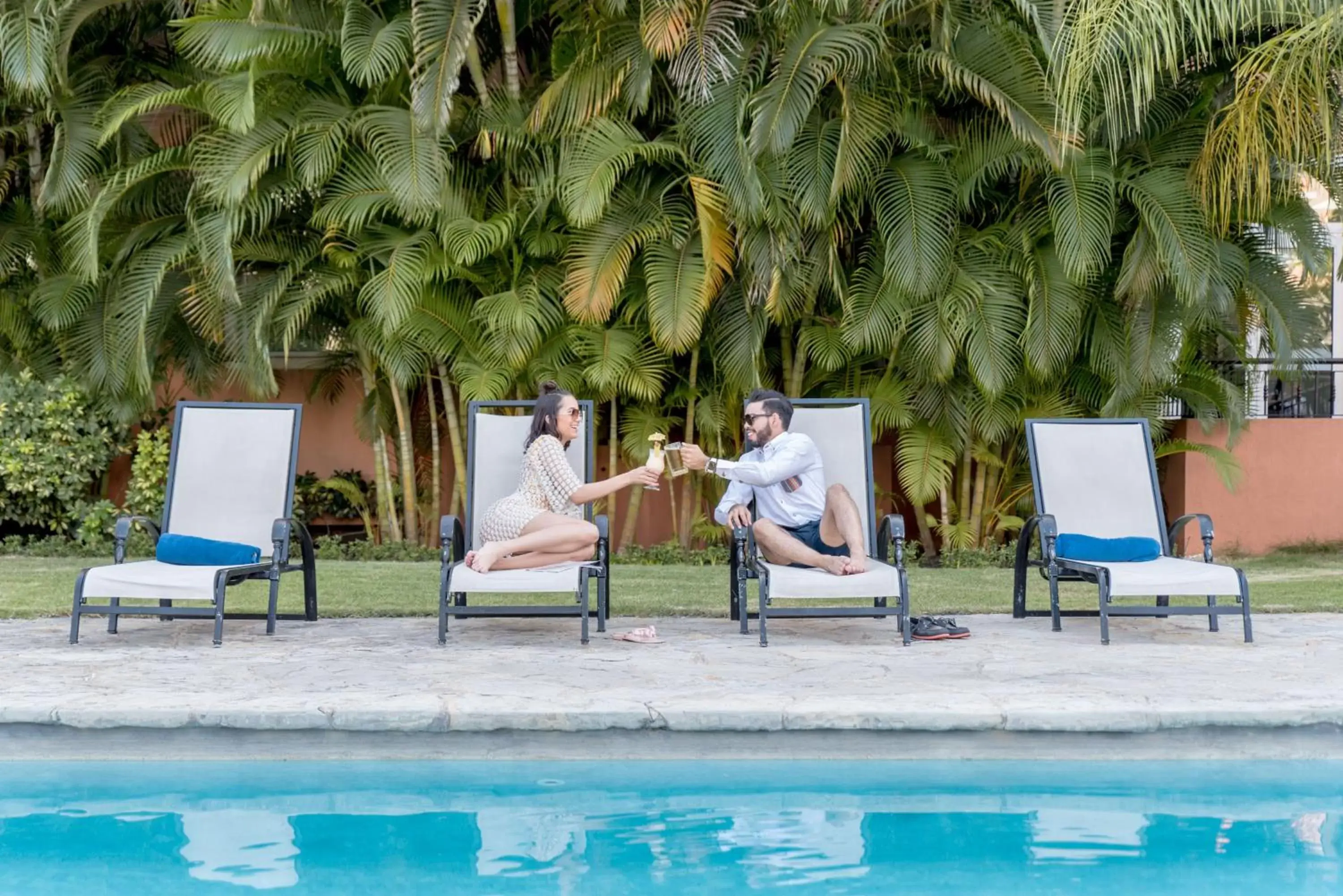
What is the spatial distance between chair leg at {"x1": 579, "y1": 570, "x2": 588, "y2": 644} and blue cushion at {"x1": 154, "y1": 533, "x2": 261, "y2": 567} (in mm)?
1691

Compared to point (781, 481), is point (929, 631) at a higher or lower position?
lower

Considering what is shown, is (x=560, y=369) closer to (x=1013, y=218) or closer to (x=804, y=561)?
(x=1013, y=218)

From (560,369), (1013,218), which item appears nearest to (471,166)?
(560,369)

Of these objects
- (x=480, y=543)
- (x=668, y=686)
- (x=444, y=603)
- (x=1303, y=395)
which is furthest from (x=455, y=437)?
(x=1303, y=395)

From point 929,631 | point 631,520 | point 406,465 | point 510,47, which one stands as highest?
point 510,47

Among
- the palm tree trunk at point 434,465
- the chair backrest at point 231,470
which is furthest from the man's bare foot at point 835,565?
the palm tree trunk at point 434,465

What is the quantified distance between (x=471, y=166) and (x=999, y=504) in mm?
5518

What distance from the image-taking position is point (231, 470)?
23.8 feet

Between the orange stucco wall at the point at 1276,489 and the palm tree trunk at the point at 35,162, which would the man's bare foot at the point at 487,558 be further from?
the orange stucco wall at the point at 1276,489

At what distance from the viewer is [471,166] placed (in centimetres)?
1144

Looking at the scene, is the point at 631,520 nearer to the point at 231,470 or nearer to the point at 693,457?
the point at 231,470

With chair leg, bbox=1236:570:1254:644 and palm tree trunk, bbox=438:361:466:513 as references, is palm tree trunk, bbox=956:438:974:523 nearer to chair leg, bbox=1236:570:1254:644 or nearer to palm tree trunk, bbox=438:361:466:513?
palm tree trunk, bbox=438:361:466:513

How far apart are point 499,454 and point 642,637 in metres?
1.39

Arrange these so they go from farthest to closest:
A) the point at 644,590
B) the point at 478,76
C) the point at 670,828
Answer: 1. the point at 478,76
2. the point at 644,590
3. the point at 670,828
